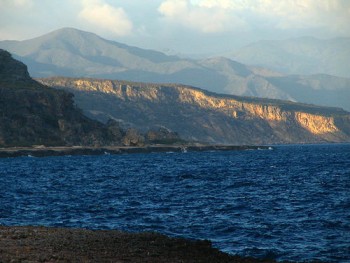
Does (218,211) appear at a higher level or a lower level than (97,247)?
lower

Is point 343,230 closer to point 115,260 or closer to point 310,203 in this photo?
point 310,203

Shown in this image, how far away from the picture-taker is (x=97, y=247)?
35.4 m

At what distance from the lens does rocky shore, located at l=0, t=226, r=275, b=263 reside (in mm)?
31672

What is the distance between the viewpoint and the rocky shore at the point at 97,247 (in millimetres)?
31672

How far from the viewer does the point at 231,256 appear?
35625mm

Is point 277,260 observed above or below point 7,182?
above

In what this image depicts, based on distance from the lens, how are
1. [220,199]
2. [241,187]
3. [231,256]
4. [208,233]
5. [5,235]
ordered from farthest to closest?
[241,187]
[220,199]
[208,233]
[5,235]
[231,256]

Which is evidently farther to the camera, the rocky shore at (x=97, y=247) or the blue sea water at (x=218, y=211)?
the blue sea water at (x=218, y=211)

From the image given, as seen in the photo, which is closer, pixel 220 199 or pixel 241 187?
pixel 220 199

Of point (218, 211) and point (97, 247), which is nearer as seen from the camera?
point (97, 247)

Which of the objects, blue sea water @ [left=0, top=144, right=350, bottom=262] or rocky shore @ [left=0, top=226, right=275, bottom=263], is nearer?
rocky shore @ [left=0, top=226, right=275, bottom=263]

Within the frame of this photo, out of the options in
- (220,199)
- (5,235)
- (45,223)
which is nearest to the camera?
(5,235)

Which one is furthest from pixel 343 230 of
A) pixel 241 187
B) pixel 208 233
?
pixel 241 187

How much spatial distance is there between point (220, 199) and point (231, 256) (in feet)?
114
